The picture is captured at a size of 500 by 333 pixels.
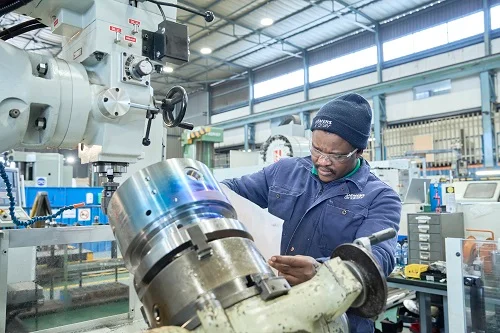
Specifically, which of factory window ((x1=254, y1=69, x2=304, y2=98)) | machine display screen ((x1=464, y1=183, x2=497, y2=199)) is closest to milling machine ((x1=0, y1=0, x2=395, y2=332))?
machine display screen ((x1=464, y1=183, x2=497, y2=199))

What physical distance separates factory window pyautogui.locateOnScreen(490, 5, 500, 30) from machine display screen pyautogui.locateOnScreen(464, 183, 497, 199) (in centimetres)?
381

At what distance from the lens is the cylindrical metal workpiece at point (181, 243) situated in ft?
1.51

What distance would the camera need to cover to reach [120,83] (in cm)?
101

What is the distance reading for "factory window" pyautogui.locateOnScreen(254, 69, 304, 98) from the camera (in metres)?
8.46

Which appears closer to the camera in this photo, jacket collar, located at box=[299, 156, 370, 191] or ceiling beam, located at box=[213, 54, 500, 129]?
jacket collar, located at box=[299, 156, 370, 191]

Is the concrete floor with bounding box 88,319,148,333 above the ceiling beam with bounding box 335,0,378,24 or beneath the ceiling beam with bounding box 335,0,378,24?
beneath

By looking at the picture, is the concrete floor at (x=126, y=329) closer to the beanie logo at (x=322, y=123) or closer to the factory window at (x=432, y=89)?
the beanie logo at (x=322, y=123)

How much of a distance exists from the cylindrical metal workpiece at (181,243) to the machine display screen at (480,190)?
292 cm

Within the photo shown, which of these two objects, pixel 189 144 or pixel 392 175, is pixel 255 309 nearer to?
pixel 392 175

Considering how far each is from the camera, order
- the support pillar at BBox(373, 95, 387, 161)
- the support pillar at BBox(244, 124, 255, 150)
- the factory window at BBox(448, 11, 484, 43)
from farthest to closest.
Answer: the support pillar at BBox(244, 124, 255, 150) → the support pillar at BBox(373, 95, 387, 161) → the factory window at BBox(448, 11, 484, 43)

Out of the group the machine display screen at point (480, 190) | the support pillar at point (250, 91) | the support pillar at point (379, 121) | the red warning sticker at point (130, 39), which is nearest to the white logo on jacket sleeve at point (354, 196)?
the red warning sticker at point (130, 39)

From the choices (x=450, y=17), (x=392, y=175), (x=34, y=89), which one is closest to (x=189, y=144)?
(x=392, y=175)

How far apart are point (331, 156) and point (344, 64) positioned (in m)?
7.03

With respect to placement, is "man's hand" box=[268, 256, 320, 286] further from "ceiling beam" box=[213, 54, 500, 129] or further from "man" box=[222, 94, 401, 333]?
"ceiling beam" box=[213, 54, 500, 129]
